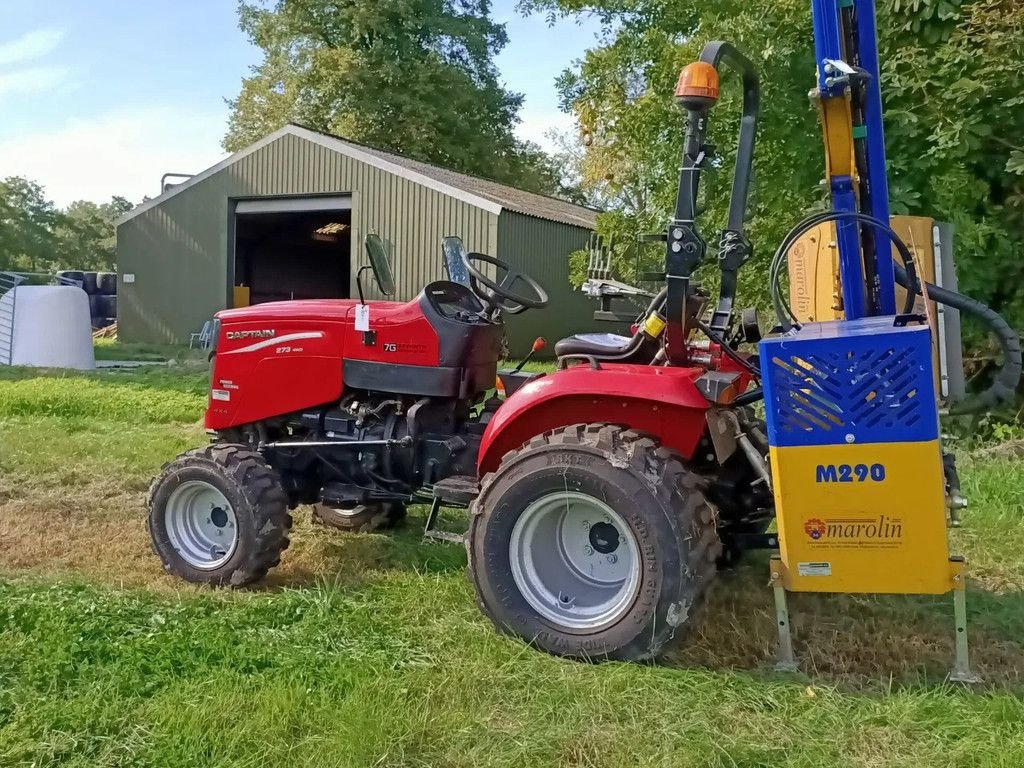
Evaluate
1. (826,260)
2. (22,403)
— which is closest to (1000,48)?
(826,260)

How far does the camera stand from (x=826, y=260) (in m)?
5.77

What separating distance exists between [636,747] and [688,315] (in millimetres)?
1478

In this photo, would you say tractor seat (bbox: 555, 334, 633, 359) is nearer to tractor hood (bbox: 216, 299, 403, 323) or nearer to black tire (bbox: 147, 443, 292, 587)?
tractor hood (bbox: 216, 299, 403, 323)

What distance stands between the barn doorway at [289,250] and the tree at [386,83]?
14.2 ft

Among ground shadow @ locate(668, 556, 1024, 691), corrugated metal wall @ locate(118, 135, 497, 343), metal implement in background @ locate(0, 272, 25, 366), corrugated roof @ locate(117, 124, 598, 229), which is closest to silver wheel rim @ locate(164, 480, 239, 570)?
ground shadow @ locate(668, 556, 1024, 691)

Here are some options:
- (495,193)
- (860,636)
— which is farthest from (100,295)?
(860,636)

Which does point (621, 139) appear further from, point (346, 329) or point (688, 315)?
point (688, 315)

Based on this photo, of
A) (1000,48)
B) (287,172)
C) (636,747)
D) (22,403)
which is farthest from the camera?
(287,172)

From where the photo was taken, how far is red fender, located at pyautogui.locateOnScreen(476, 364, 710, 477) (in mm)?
3297

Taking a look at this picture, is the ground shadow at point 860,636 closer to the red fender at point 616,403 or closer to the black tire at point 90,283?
the red fender at point 616,403

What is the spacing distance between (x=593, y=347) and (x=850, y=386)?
1043mm

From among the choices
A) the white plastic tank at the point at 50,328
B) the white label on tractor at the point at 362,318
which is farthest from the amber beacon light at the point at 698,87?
the white plastic tank at the point at 50,328

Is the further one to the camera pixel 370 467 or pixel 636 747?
pixel 370 467

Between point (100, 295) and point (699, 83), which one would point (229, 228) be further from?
point (699, 83)
